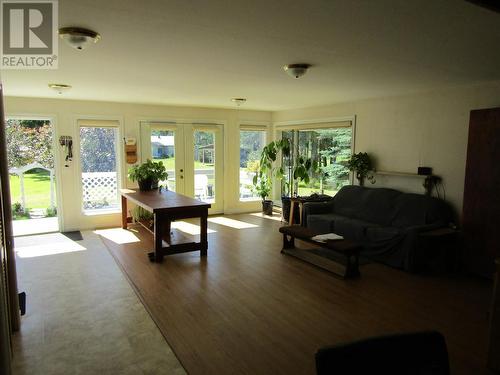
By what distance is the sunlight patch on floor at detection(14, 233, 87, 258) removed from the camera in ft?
16.1

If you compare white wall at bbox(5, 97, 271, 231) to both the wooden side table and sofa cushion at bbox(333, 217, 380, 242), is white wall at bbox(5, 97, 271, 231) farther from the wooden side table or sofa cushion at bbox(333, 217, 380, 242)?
the wooden side table

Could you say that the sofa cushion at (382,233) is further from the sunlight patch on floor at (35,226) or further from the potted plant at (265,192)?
the sunlight patch on floor at (35,226)

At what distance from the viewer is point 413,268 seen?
413 cm

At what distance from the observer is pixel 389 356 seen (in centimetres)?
121

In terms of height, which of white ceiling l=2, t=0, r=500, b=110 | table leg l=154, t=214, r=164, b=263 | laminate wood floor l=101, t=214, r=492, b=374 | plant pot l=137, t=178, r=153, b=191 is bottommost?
laminate wood floor l=101, t=214, r=492, b=374

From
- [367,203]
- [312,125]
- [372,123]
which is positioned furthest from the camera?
[312,125]

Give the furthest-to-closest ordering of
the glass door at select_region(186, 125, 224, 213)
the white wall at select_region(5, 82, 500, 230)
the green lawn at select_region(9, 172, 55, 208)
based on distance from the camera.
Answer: the green lawn at select_region(9, 172, 55, 208)
the glass door at select_region(186, 125, 224, 213)
the white wall at select_region(5, 82, 500, 230)

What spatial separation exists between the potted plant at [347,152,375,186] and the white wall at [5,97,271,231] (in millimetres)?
2764

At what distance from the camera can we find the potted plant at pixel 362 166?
5543mm

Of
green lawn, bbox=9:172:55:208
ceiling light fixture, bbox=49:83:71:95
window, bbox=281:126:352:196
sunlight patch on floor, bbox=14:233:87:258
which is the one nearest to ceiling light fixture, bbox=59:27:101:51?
ceiling light fixture, bbox=49:83:71:95

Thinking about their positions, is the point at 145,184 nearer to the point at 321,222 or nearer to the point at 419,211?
the point at 321,222

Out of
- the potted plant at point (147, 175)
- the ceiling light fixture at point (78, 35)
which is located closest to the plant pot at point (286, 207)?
the potted plant at point (147, 175)

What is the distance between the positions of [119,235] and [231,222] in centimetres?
207

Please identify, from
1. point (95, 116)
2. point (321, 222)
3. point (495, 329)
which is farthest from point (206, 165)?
point (495, 329)
